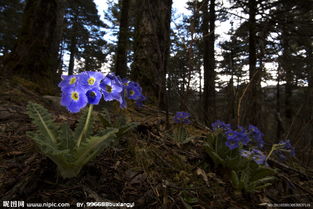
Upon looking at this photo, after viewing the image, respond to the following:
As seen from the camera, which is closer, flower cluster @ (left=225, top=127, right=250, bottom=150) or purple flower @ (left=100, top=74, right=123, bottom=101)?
purple flower @ (left=100, top=74, right=123, bottom=101)

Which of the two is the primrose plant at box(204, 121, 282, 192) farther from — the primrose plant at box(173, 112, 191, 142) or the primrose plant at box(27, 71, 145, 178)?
the primrose plant at box(27, 71, 145, 178)

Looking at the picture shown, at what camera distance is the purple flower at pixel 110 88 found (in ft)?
4.10

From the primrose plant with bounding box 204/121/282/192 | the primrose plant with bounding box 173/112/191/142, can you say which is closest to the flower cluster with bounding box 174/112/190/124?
the primrose plant with bounding box 173/112/191/142

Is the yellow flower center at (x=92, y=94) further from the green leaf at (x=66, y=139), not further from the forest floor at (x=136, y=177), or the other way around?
the forest floor at (x=136, y=177)

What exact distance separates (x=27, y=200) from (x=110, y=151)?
704 mm

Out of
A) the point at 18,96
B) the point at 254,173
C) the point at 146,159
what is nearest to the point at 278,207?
the point at 254,173

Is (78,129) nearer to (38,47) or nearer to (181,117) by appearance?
(181,117)

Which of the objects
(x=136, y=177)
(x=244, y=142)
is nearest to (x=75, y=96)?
(x=136, y=177)

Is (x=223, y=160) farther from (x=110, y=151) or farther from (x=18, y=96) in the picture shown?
(x=18, y=96)

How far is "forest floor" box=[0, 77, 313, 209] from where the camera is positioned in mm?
1109

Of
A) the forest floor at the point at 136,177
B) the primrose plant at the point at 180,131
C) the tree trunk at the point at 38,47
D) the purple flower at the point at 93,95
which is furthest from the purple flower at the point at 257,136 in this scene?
the tree trunk at the point at 38,47

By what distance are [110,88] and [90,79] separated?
0.46ft

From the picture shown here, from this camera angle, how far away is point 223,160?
6.25 feet

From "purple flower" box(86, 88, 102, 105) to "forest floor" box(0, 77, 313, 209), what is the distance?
43 centimetres
